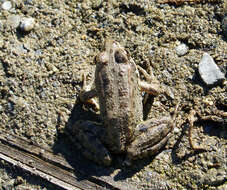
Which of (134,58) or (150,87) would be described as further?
(134,58)

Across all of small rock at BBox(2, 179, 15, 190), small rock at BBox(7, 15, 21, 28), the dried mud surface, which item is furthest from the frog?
small rock at BBox(7, 15, 21, 28)

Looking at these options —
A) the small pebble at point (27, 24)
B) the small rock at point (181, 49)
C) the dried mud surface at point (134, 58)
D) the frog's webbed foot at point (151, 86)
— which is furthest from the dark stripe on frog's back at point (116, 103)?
the small pebble at point (27, 24)

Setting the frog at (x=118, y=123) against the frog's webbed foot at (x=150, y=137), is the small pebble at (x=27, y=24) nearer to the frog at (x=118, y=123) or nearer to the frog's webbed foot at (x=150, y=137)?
the frog at (x=118, y=123)

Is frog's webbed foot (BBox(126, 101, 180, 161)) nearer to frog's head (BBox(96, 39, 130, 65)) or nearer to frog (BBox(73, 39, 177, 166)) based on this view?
frog (BBox(73, 39, 177, 166))

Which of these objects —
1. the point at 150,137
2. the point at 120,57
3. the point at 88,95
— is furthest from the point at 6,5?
the point at 150,137

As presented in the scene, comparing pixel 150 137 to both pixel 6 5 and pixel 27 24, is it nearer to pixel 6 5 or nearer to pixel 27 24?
pixel 27 24

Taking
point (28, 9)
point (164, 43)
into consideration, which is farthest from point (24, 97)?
point (164, 43)

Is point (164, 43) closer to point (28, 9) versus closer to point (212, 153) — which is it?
point (212, 153)
